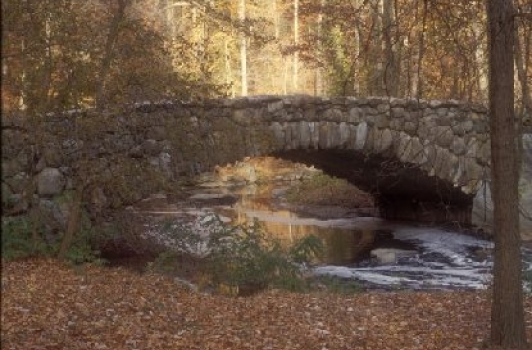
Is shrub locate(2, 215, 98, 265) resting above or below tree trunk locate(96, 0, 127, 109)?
below

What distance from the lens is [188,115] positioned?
1066 cm

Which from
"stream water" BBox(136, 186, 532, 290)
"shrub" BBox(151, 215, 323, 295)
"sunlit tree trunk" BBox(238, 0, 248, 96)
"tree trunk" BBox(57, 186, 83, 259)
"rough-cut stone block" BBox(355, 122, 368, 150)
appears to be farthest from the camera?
"sunlit tree trunk" BBox(238, 0, 248, 96)

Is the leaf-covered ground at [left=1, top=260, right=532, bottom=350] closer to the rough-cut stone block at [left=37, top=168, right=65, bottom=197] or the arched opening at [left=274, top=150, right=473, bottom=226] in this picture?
the rough-cut stone block at [left=37, top=168, right=65, bottom=197]

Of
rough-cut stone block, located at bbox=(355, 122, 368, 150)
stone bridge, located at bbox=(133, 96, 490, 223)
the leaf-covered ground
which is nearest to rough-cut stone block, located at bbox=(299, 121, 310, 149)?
stone bridge, located at bbox=(133, 96, 490, 223)

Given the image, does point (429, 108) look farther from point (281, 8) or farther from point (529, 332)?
point (281, 8)

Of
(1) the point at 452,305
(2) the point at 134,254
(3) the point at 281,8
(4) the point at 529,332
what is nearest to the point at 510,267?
(4) the point at 529,332

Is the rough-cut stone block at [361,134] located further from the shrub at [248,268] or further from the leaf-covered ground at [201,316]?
the leaf-covered ground at [201,316]

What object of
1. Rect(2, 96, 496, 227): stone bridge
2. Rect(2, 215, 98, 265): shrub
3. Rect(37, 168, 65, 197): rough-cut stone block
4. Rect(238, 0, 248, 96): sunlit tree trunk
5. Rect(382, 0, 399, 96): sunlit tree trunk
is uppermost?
Rect(238, 0, 248, 96): sunlit tree trunk

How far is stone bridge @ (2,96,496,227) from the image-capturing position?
10445 millimetres

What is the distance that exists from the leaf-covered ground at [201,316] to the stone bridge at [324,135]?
79.3 inches

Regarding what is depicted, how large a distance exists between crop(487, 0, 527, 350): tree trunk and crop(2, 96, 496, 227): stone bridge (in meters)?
3.94

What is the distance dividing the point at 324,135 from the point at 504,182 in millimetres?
6954

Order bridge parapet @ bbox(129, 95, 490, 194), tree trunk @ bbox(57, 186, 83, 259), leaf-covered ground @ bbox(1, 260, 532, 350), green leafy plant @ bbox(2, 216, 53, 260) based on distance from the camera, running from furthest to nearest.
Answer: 1. bridge parapet @ bbox(129, 95, 490, 194)
2. tree trunk @ bbox(57, 186, 83, 259)
3. green leafy plant @ bbox(2, 216, 53, 260)
4. leaf-covered ground @ bbox(1, 260, 532, 350)

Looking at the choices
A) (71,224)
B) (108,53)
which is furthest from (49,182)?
(108,53)
